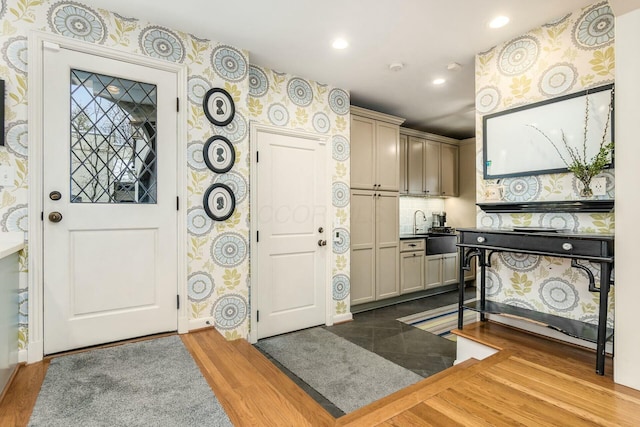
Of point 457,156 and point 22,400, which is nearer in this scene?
point 22,400

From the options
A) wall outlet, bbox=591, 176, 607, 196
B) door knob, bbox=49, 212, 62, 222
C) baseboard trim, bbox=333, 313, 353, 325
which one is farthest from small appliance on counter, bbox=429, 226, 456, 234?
door knob, bbox=49, 212, 62, 222

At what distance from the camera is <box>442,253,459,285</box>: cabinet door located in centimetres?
502

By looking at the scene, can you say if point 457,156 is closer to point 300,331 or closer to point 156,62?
point 300,331

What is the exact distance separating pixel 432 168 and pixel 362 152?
1.78 metres

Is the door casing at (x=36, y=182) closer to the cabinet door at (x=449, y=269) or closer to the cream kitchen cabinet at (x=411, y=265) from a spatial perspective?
the cream kitchen cabinet at (x=411, y=265)

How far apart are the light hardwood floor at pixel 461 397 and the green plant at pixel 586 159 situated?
1.14m

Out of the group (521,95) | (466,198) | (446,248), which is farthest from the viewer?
(466,198)

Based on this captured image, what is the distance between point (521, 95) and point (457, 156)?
10.5ft

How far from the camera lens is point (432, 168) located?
207 inches

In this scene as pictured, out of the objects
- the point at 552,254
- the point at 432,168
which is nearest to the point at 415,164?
the point at 432,168

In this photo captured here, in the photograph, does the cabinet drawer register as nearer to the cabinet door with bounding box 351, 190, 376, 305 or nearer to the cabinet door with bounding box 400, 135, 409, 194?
the cabinet door with bounding box 351, 190, 376, 305

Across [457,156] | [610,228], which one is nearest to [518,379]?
[610,228]

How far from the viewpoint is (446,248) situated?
5.04 metres

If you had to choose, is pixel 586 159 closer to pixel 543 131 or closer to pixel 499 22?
pixel 543 131
